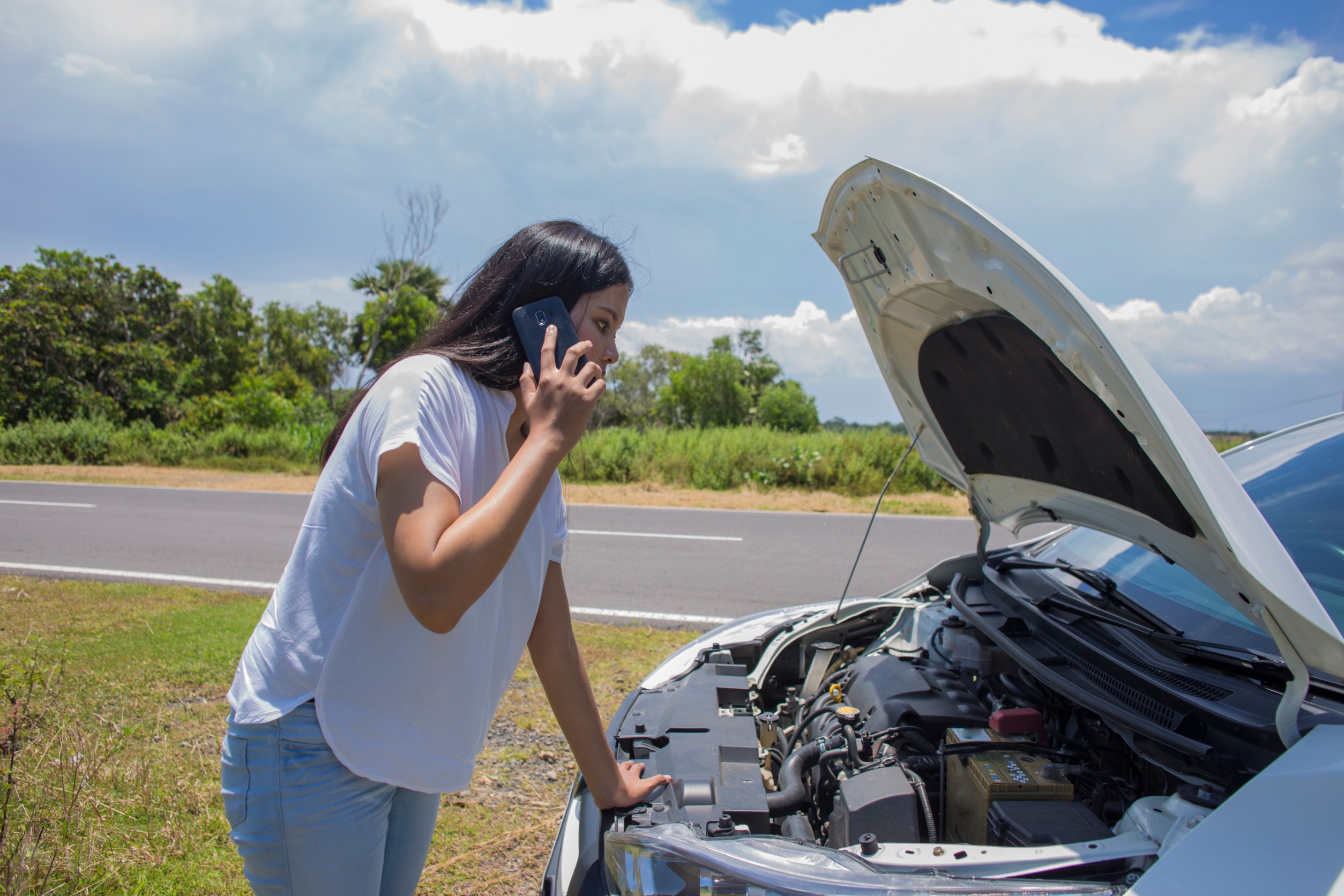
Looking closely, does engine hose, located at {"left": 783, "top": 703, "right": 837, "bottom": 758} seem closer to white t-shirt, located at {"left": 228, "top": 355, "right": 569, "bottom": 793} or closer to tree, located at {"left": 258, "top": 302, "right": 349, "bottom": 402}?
white t-shirt, located at {"left": 228, "top": 355, "right": 569, "bottom": 793}

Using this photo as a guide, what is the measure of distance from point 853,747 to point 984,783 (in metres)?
0.32

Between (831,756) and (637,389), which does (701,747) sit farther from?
(637,389)

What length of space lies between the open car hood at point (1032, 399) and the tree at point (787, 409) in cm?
2520

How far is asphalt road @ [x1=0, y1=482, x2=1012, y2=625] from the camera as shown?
658 cm

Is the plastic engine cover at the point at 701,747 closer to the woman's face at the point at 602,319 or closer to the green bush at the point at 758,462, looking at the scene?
the woman's face at the point at 602,319

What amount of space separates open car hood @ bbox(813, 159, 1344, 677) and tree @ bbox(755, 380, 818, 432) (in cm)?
2520

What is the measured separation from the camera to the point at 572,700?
1664 millimetres

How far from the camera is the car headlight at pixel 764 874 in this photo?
48.5 inches

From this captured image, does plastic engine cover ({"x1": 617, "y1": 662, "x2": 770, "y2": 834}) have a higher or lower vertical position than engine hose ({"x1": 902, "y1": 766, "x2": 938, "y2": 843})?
higher

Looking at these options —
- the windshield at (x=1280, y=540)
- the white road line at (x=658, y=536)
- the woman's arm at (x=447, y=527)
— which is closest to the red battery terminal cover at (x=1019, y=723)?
the windshield at (x=1280, y=540)

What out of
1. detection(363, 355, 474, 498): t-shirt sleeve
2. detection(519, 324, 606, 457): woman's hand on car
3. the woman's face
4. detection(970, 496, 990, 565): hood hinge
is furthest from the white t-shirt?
detection(970, 496, 990, 565): hood hinge

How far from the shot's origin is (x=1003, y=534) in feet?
32.6

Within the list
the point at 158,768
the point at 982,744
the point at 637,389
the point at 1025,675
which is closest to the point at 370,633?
the point at 982,744

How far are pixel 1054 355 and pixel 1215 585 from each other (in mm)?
588
